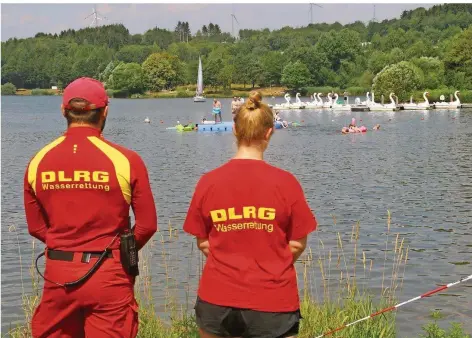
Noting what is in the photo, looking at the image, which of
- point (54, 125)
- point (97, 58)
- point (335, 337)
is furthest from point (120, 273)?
point (97, 58)

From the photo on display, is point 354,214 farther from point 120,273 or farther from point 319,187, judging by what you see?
point 120,273

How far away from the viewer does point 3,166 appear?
3369 cm

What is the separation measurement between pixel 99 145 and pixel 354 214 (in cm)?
1470

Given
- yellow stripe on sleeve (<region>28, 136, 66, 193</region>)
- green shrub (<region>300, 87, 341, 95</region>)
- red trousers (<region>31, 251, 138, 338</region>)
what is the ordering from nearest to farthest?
red trousers (<region>31, 251, 138, 338</region>)
yellow stripe on sleeve (<region>28, 136, 66, 193</region>)
green shrub (<region>300, 87, 341, 95</region>)

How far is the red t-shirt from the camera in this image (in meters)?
4.22

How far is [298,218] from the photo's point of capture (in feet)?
14.2

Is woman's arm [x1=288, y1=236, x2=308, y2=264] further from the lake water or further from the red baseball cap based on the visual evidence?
the lake water

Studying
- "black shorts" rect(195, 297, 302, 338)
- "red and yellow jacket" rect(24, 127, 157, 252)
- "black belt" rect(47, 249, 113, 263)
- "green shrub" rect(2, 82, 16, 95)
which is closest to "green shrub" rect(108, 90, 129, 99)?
"green shrub" rect(2, 82, 16, 95)

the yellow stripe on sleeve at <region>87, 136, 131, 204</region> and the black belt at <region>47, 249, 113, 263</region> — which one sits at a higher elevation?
the yellow stripe on sleeve at <region>87, 136, 131, 204</region>

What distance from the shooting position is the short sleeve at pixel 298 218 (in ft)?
14.1

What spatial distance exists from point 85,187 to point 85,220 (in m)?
0.19

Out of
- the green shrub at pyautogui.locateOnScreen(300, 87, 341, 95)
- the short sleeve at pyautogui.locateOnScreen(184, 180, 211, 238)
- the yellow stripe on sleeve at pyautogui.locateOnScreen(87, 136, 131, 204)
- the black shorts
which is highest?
the yellow stripe on sleeve at pyautogui.locateOnScreen(87, 136, 131, 204)

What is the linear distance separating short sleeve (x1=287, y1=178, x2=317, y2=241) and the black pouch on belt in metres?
0.91

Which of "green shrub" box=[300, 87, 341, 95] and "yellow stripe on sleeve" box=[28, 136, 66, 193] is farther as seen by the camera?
"green shrub" box=[300, 87, 341, 95]
